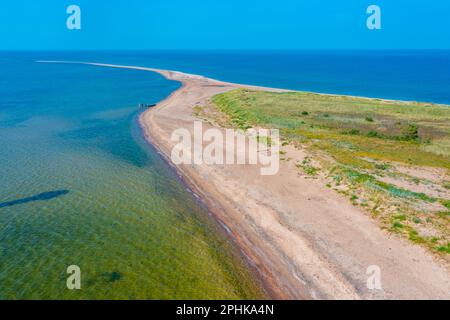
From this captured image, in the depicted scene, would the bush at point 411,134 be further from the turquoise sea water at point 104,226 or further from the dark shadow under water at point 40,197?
the dark shadow under water at point 40,197

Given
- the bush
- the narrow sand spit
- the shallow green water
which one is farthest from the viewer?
the bush

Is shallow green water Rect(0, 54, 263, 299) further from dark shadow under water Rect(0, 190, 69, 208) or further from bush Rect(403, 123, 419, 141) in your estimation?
bush Rect(403, 123, 419, 141)

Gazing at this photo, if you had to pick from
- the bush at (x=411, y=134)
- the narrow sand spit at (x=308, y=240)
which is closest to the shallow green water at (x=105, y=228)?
the narrow sand spit at (x=308, y=240)

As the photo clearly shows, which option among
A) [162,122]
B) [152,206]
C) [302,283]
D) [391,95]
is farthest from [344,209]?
[391,95]

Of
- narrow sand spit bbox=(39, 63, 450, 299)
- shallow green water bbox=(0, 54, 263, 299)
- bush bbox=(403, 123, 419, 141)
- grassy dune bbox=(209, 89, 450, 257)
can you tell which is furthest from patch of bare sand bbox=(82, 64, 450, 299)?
bush bbox=(403, 123, 419, 141)

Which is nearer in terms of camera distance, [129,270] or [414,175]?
[129,270]

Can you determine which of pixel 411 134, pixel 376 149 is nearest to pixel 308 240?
pixel 376 149

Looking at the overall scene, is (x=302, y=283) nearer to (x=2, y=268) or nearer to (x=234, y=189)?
(x=234, y=189)
